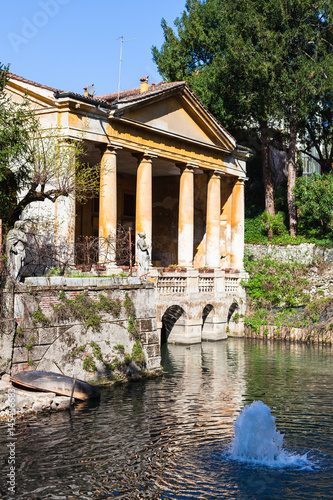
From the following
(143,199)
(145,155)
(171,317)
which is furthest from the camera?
(171,317)

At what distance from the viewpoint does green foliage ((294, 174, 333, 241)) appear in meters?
31.8

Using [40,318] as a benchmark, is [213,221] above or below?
above

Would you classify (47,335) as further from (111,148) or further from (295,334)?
(295,334)

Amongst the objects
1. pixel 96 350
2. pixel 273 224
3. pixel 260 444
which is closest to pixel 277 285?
pixel 273 224

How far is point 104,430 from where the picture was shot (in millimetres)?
11883

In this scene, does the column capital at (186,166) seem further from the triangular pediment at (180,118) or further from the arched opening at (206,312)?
the arched opening at (206,312)

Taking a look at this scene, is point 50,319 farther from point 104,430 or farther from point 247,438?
point 247,438

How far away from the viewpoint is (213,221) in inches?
1109

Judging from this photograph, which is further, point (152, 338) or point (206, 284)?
point (206, 284)

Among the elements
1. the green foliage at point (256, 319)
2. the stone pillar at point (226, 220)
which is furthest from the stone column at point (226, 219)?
the green foliage at point (256, 319)

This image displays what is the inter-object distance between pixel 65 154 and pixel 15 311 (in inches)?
257

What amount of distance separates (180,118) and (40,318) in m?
14.3

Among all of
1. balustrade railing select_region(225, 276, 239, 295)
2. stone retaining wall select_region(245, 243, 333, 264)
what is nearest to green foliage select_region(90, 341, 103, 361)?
balustrade railing select_region(225, 276, 239, 295)

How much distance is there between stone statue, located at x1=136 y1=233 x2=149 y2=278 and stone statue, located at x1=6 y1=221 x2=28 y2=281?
5057 mm
